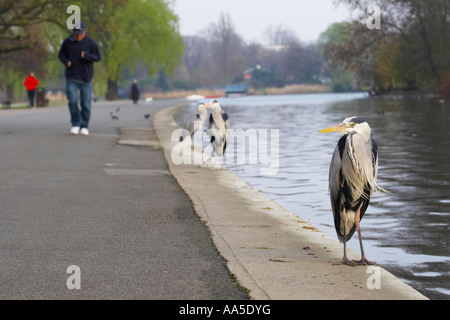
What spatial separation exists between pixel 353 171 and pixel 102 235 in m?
2.32

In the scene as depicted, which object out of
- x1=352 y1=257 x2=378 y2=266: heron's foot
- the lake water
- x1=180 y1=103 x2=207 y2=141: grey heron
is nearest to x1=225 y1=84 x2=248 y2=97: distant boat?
x1=180 y1=103 x2=207 y2=141: grey heron

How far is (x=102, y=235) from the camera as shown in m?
7.21

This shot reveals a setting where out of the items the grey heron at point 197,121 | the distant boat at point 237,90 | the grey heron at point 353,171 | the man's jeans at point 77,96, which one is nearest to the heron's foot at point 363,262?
the grey heron at point 353,171

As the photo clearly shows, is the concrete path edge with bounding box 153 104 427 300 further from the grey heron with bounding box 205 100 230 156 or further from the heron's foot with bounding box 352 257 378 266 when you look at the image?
the grey heron with bounding box 205 100 230 156

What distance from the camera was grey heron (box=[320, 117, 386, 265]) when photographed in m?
6.09

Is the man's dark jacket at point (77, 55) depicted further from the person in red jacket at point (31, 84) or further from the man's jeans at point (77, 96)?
the person in red jacket at point (31, 84)

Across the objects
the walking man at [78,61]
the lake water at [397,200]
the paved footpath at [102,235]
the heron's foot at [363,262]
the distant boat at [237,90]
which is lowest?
the distant boat at [237,90]

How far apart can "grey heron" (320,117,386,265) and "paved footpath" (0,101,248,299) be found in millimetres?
1010

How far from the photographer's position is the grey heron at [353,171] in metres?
6.09

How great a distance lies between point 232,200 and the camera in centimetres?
970

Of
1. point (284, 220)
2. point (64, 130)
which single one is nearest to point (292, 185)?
point (284, 220)

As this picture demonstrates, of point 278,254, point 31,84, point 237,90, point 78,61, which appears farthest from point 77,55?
point 237,90

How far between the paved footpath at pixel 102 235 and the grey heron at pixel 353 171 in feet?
3.31
